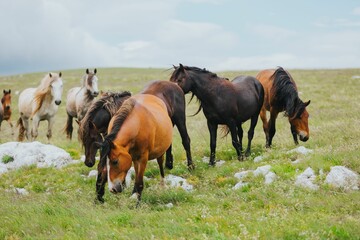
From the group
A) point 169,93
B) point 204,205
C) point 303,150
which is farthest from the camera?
point 303,150

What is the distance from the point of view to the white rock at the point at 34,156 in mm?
13157

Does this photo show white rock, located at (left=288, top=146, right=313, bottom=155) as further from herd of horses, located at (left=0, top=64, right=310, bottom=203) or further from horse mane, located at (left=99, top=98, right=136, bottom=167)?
horse mane, located at (left=99, top=98, right=136, bottom=167)

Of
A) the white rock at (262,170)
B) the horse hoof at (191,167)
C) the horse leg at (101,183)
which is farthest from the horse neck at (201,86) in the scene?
the horse leg at (101,183)

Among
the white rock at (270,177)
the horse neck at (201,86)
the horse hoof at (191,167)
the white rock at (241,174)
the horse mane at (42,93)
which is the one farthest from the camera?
the horse mane at (42,93)

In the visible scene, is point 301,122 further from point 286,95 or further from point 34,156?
point 34,156

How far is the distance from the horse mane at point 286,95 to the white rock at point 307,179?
3.59 m

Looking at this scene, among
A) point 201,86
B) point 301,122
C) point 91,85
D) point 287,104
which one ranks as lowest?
point 301,122

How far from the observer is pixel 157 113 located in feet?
30.6

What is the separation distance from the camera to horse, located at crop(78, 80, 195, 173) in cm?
1003

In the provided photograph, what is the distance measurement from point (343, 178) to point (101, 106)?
5.88 m

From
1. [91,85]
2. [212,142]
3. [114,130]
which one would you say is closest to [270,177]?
[212,142]

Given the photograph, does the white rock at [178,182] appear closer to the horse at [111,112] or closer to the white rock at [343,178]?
the horse at [111,112]

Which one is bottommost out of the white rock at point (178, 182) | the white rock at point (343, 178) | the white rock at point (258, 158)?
the white rock at point (178, 182)

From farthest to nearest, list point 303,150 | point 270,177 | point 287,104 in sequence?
1. point 287,104
2. point 303,150
3. point 270,177
